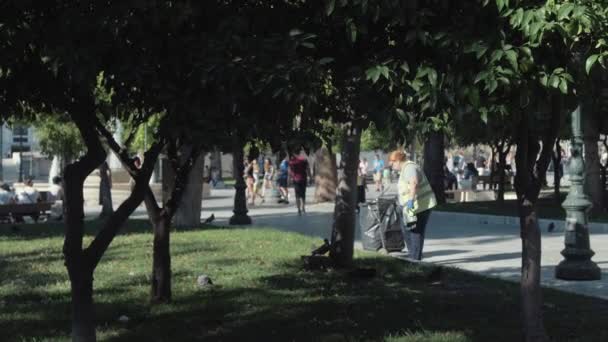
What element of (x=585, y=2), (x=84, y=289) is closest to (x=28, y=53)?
(x=84, y=289)

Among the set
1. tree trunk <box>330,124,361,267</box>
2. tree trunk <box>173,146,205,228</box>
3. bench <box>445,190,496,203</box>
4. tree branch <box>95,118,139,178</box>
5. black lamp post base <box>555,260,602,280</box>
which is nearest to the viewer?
tree branch <box>95,118,139,178</box>

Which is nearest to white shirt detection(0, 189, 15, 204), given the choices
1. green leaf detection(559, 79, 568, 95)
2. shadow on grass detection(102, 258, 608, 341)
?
shadow on grass detection(102, 258, 608, 341)

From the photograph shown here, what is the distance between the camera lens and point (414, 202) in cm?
1339

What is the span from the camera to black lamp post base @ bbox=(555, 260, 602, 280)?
11.8 meters

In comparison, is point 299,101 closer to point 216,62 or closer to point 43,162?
point 216,62

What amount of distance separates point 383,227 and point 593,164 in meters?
8.63

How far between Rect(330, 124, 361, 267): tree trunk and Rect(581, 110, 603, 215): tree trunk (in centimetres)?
1042

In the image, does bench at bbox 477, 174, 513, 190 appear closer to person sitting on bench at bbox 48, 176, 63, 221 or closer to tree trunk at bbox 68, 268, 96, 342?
person sitting on bench at bbox 48, 176, 63, 221

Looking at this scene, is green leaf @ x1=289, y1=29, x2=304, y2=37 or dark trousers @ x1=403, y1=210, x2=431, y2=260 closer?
green leaf @ x1=289, y1=29, x2=304, y2=37

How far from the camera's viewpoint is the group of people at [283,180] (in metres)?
25.3

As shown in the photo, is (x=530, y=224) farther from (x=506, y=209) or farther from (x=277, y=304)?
(x=506, y=209)

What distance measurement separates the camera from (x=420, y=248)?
45.3ft

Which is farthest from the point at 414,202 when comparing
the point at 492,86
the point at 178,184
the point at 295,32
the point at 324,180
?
the point at 324,180

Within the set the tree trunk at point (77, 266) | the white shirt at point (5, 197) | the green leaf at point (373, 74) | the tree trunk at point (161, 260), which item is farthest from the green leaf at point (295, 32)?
the white shirt at point (5, 197)
